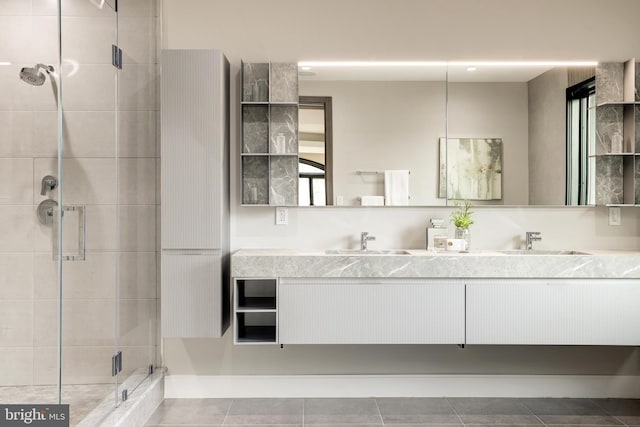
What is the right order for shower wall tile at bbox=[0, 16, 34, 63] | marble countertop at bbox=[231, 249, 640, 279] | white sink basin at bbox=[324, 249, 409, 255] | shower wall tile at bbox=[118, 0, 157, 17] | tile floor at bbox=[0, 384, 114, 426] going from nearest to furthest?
shower wall tile at bbox=[0, 16, 34, 63] < tile floor at bbox=[0, 384, 114, 426] < shower wall tile at bbox=[118, 0, 157, 17] < marble countertop at bbox=[231, 249, 640, 279] < white sink basin at bbox=[324, 249, 409, 255]

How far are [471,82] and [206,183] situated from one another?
1.73m

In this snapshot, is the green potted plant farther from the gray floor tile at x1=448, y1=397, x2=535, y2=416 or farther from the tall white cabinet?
the tall white cabinet

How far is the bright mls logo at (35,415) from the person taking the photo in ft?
6.35

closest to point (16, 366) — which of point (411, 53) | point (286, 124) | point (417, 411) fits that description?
point (286, 124)

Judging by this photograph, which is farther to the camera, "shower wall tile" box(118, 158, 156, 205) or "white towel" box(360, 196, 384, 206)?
"white towel" box(360, 196, 384, 206)

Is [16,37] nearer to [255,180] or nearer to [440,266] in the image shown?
[255,180]

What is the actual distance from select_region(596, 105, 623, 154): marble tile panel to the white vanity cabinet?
88 cm

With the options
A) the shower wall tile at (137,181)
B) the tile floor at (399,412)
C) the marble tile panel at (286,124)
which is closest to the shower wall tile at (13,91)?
the shower wall tile at (137,181)

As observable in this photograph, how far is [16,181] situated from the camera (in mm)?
1883

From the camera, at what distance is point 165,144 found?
9.20ft

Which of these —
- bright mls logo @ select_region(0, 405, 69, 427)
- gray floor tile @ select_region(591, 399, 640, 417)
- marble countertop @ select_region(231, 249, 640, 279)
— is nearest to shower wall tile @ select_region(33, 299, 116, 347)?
bright mls logo @ select_region(0, 405, 69, 427)

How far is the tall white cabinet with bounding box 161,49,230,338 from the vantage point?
2.79 meters

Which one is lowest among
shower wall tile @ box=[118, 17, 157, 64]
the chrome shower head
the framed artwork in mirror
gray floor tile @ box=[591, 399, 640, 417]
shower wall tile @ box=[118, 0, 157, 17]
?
gray floor tile @ box=[591, 399, 640, 417]

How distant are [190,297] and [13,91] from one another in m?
1.38
